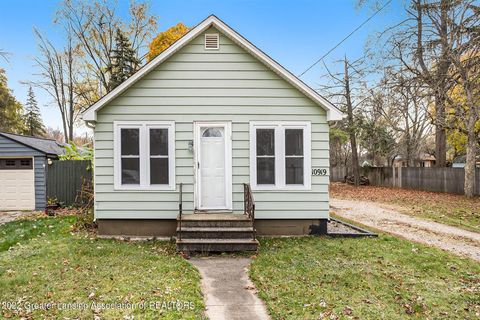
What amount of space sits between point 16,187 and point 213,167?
10.1 metres

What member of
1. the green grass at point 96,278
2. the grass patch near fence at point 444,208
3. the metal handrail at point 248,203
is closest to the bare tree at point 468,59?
the grass patch near fence at point 444,208

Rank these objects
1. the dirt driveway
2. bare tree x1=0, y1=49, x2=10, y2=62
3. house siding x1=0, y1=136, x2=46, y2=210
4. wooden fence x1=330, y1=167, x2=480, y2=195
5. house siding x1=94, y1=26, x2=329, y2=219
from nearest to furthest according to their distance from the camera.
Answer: the dirt driveway → house siding x1=94, y1=26, x2=329, y2=219 → bare tree x1=0, y1=49, x2=10, y2=62 → house siding x1=0, y1=136, x2=46, y2=210 → wooden fence x1=330, y1=167, x2=480, y2=195

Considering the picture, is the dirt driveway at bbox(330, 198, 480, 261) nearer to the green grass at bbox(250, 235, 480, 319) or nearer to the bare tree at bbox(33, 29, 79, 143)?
the green grass at bbox(250, 235, 480, 319)

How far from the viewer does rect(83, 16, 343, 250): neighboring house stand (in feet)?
24.5

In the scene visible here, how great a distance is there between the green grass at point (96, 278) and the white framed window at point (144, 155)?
1454 millimetres

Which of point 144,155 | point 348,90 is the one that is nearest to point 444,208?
point 144,155

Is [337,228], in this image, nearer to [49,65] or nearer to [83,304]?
[83,304]

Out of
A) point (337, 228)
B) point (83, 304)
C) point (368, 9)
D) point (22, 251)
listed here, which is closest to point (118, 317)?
point (83, 304)

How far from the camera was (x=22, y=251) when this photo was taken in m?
6.31

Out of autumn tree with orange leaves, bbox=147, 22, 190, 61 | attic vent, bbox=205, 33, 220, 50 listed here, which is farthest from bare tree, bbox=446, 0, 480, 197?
autumn tree with orange leaves, bbox=147, 22, 190, 61

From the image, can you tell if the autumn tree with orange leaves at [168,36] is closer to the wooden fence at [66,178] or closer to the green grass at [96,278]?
the wooden fence at [66,178]

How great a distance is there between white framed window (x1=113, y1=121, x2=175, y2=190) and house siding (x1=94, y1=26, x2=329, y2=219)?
13cm

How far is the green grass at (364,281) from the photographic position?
3.88 meters

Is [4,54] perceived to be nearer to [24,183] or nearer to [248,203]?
[24,183]
